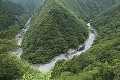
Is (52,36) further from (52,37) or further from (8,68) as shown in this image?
(8,68)

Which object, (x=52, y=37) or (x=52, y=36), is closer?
(x=52, y=37)

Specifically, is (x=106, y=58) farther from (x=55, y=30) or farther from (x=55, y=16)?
(x=55, y=16)

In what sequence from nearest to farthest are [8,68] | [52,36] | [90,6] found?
[8,68] → [52,36] → [90,6]

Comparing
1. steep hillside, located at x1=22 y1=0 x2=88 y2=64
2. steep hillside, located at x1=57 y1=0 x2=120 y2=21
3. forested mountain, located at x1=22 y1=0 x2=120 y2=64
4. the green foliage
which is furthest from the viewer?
steep hillside, located at x1=57 y1=0 x2=120 y2=21

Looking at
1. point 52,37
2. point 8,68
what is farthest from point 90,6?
point 8,68

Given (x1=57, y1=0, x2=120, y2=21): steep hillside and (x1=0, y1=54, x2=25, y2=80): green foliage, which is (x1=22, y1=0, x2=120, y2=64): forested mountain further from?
(x1=57, y1=0, x2=120, y2=21): steep hillside

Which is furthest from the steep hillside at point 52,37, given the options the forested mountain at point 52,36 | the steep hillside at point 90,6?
the steep hillside at point 90,6

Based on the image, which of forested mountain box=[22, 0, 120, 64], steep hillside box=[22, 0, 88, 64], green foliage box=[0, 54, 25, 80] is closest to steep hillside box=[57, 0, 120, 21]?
forested mountain box=[22, 0, 120, 64]

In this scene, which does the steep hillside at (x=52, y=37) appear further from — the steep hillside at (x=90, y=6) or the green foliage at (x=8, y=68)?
the steep hillside at (x=90, y=6)

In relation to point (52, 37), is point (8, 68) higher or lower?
higher
